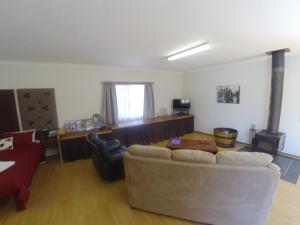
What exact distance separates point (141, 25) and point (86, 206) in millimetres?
2558

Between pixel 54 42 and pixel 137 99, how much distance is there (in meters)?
2.95

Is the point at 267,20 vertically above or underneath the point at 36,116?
above

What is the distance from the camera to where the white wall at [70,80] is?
338cm

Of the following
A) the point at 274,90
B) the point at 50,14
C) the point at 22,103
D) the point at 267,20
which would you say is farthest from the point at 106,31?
the point at 274,90

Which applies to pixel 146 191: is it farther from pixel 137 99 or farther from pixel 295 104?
pixel 295 104

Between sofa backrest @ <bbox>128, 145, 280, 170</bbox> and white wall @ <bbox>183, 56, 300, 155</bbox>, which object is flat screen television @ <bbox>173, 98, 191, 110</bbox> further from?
sofa backrest @ <bbox>128, 145, 280, 170</bbox>

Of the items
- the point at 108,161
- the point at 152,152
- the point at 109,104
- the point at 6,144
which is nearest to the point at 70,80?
the point at 109,104

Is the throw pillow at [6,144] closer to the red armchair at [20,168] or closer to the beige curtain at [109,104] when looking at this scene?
the red armchair at [20,168]

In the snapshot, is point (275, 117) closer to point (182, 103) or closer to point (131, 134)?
point (182, 103)

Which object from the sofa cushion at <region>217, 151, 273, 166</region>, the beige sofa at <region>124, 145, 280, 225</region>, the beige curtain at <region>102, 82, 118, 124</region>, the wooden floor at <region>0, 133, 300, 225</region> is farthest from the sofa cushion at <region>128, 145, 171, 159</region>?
the beige curtain at <region>102, 82, 118, 124</region>

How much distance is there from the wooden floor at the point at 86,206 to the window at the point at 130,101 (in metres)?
2.24

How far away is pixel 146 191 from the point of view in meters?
1.90

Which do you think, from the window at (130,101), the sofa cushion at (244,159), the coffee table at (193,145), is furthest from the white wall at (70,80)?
the sofa cushion at (244,159)

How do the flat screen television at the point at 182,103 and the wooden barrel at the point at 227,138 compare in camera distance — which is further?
the flat screen television at the point at 182,103
